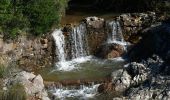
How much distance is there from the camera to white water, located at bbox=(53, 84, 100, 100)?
827 inches

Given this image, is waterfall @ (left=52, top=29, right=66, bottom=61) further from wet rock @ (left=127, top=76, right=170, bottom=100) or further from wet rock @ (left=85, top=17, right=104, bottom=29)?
wet rock @ (left=127, top=76, right=170, bottom=100)

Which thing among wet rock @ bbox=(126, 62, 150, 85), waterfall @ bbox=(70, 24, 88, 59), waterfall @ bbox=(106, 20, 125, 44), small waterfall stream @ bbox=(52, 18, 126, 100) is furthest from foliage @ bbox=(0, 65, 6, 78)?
waterfall @ bbox=(106, 20, 125, 44)

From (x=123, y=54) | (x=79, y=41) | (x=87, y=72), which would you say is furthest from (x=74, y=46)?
(x=87, y=72)

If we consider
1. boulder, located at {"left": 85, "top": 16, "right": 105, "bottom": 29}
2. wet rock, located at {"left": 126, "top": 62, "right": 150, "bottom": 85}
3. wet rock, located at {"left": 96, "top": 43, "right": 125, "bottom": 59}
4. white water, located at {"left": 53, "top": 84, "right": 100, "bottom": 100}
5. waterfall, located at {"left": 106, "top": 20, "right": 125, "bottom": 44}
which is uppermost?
boulder, located at {"left": 85, "top": 16, "right": 105, "bottom": 29}

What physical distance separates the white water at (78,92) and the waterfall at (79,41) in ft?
15.7

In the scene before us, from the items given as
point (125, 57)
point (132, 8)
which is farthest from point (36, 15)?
point (132, 8)

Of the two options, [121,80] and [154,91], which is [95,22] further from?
[154,91]

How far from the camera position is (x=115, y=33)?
2752cm

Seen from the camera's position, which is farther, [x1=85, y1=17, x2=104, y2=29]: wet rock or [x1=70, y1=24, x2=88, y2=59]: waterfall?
[x1=85, y1=17, x2=104, y2=29]: wet rock

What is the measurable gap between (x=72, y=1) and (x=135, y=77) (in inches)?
531

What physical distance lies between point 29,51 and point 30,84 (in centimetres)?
507

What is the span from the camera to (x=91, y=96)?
20906mm

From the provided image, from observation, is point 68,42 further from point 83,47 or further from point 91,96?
point 91,96

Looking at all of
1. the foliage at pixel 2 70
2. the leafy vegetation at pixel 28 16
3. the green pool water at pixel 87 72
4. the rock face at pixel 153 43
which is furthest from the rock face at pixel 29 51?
the rock face at pixel 153 43
